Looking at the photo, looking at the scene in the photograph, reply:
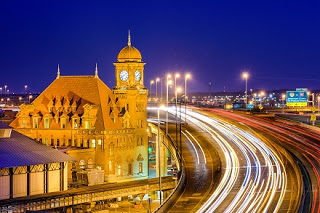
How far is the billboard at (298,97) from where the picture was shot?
15075 centimetres

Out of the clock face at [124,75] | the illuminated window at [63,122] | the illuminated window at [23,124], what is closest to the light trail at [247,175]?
the clock face at [124,75]

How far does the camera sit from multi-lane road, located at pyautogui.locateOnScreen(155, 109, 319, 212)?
206ft

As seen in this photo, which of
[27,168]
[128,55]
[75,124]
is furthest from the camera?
[128,55]

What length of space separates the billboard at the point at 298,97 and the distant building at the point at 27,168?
2924 inches

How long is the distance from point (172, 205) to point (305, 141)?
144 ft

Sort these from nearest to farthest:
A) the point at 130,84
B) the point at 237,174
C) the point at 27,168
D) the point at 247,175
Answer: the point at 247,175 < the point at 237,174 < the point at 27,168 < the point at 130,84

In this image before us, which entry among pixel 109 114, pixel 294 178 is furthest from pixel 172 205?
pixel 109 114

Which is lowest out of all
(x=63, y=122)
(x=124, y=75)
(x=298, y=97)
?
(x=63, y=122)

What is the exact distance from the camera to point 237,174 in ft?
255

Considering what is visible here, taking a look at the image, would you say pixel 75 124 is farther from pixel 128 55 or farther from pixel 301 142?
pixel 301 142

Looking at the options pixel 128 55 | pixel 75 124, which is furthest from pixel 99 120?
pixel 128 55

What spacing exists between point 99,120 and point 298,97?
198ft

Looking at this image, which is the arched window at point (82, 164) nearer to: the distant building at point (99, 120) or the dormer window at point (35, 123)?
the distant building at point (99, 120)

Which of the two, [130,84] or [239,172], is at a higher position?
[130,84]
